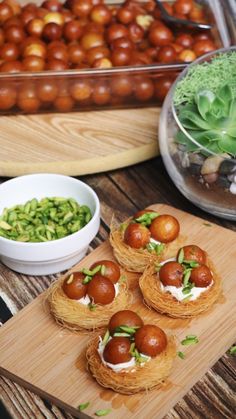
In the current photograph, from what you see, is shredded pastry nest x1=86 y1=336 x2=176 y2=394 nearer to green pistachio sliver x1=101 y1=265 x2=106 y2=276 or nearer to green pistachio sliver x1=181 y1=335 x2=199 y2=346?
green pistachio sliver x1=181 y1=335 x2=199 y2=346

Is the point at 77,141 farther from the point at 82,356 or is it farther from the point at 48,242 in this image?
the point at 82,356

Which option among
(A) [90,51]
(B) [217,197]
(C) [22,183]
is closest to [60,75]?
(A) [90,51]

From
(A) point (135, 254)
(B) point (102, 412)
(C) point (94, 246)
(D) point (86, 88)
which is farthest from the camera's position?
(D) point (86, 88)

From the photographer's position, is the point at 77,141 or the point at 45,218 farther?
the point at 77,141

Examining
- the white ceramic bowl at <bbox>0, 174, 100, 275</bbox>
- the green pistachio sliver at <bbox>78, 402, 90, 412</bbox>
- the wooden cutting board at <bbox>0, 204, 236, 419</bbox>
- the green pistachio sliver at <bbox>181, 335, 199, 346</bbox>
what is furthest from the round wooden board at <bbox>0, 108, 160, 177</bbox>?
the green pistachio sliver at <bbox>78, 402, 90, 412</bbox>

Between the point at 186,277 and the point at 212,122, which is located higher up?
the point at 212,122

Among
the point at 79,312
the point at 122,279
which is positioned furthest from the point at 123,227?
the point at 79,312

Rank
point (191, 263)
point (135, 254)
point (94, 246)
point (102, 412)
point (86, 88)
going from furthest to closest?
1. point (86, 88)
2. point (94, 246)
3. point (135, 254)
4. point (191, 263)
5. point (102, 412)
